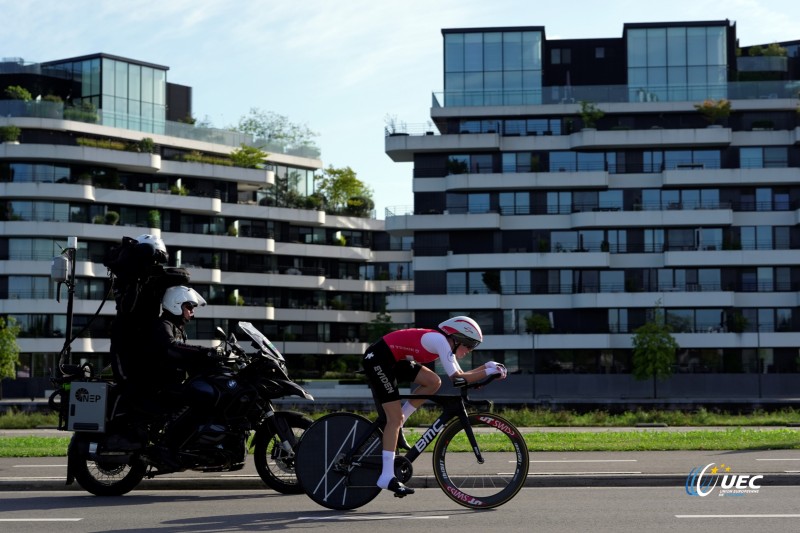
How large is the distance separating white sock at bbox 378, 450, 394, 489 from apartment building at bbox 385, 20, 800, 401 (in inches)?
2575

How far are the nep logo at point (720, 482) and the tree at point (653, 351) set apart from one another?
2300 inches

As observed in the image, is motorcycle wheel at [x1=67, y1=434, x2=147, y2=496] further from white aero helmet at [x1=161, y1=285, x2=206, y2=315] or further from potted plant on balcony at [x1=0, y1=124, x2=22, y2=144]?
potted plant on balcony at [x1=0, y1=124, x2=22, y2=144]

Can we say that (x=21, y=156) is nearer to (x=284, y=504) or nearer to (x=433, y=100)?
(x=433, y=100)

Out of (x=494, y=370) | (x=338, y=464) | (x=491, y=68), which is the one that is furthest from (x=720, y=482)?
(x=491, y=68)

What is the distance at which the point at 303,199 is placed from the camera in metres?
96.9

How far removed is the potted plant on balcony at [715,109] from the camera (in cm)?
7862

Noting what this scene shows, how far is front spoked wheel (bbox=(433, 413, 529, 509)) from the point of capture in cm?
1145

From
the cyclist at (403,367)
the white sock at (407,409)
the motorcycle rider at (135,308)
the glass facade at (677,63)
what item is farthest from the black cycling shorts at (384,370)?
the glass facade at (677,63)

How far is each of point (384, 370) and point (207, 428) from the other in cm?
224

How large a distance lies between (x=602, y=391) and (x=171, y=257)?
29.9 metres

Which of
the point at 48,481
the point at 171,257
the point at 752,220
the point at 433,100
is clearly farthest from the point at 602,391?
the point at 48,481

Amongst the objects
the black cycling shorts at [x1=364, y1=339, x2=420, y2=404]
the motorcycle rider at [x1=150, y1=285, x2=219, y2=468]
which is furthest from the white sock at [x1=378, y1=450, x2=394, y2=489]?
Result: the motorcycle rider at [x1=150, y1=285, x2=219, y2=468]

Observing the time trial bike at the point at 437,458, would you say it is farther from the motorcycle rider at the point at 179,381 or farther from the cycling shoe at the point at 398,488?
the motorcycle rider at the point at 179,381

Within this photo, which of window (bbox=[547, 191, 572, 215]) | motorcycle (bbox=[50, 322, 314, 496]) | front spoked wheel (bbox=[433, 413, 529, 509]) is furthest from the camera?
window (bbox=[547, 191, 572, 215])
